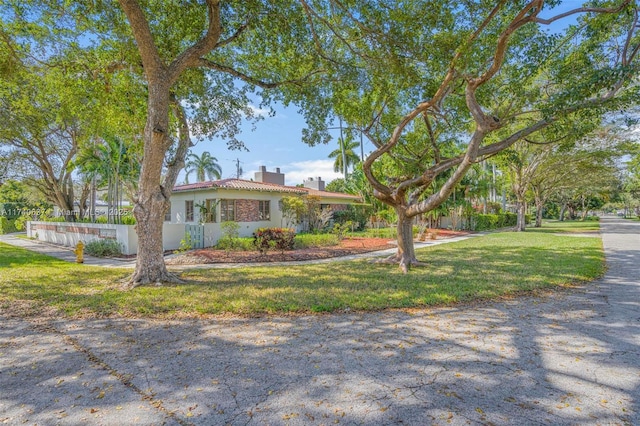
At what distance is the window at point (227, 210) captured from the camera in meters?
17.1

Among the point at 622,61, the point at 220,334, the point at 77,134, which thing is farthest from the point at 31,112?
the point at 622,61

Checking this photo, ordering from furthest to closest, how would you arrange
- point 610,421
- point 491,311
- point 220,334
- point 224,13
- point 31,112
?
point 31,112
point 224,13
point 491,311
point 220,334
point 610,421

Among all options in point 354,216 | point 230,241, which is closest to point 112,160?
point 230,241

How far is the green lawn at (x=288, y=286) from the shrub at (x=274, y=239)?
359cm

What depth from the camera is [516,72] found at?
8938mm

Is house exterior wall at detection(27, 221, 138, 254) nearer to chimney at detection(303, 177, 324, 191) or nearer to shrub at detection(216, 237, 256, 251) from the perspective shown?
shrub at detection(216, 237, 256, 251)

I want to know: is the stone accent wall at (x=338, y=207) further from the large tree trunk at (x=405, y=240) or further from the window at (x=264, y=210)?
the large tree trunk at (x=405, y=240)

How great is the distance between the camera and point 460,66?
26.4 feet

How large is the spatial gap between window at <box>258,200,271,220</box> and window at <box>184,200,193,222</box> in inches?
146

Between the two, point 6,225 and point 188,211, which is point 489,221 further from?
point 6,225

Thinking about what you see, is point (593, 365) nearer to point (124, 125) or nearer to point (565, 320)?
point (565, 320)

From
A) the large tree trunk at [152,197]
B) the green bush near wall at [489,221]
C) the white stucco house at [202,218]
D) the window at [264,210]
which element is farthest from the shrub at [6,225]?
the green bush near wall at [489,221]

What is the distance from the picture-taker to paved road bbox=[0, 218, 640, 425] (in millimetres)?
2822

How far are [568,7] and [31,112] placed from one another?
1662 cm
